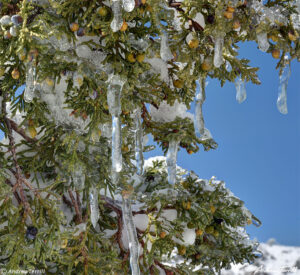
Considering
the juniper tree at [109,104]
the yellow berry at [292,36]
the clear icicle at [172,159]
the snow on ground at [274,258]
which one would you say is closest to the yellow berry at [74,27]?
the juniper tree at [109,104]

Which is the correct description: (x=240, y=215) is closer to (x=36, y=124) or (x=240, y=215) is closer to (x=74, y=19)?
(x=36, y=124)

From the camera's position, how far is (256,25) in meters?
3.01

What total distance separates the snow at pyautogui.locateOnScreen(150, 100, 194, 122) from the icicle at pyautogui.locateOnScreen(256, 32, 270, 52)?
5.09 feet

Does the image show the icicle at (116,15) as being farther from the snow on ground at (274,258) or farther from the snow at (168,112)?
the snow on ground at (274,258)

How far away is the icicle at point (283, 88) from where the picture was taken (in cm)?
311

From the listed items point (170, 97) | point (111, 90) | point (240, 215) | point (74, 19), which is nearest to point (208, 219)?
point (240, 215)

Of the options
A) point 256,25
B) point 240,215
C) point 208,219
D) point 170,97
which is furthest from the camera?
point 240,215

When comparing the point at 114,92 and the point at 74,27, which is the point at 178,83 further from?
the point at 74,27

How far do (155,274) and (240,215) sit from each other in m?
1.43

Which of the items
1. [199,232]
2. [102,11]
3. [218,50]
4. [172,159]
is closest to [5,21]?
[102,11]

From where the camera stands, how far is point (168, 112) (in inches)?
172

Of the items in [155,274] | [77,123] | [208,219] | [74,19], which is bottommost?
[155,274]

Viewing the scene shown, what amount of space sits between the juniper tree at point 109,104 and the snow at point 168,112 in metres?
0.02

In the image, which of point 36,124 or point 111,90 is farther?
point 36,124
